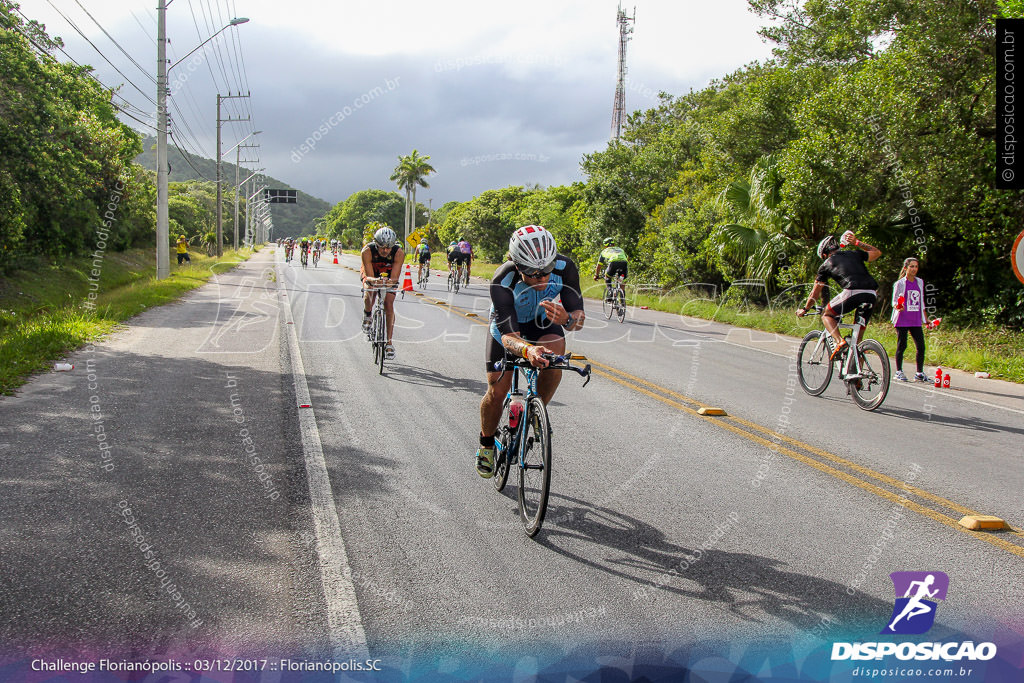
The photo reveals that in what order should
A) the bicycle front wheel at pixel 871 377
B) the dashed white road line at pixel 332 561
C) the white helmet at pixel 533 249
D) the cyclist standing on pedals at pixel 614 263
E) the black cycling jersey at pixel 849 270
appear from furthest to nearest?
the cyclist standing on pedals at pixel 614 263, the black cycling jersey at pixel 849 270, the bicycle front wheel at pixel 871 377, the white helmet at pixel 533 249, the dashed white road line at pixel 332 561

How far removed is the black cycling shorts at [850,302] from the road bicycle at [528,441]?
582 centimetres

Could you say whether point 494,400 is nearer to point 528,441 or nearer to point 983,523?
point 528,441

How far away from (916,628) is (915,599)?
13.2 inches

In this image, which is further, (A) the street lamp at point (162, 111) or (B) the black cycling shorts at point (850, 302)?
(A) the street lamp at point (162, 111)

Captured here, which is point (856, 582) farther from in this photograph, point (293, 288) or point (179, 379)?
point (293, 288)

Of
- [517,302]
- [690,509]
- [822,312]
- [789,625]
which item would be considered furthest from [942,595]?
[822,312]

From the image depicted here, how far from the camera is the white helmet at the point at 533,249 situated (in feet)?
15.8

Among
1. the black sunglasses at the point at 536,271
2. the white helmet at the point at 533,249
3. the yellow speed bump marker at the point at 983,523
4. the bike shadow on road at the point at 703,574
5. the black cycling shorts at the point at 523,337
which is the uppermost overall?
the white helmet at the point at 533,249

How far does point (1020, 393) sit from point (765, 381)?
361 cm

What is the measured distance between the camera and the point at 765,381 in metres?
10.7

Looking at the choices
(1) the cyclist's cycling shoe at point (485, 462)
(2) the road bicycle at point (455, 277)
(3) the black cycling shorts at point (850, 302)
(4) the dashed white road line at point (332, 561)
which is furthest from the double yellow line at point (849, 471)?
(2) the road bicycle at point (455, 277)

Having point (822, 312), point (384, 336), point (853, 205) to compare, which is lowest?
point (384, 336)

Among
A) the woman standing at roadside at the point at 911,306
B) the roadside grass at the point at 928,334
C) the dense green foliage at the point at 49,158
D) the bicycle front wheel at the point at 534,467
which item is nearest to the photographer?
the bicycle front wheel at the point at 534,467

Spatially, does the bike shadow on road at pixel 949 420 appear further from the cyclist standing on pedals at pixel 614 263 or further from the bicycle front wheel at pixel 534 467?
the cyclist standing on pedals at pixel 614 263
